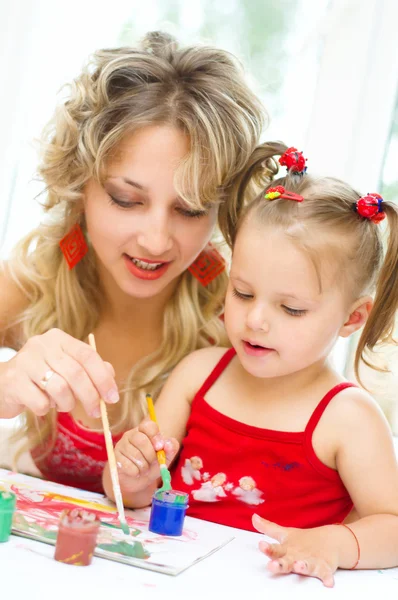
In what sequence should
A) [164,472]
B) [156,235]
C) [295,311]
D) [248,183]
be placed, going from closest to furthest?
[164,472]
[295,311]
[156,235]
[248,183]

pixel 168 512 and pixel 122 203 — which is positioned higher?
pixel 122 203

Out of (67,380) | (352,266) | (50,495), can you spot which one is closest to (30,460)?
(50,495)

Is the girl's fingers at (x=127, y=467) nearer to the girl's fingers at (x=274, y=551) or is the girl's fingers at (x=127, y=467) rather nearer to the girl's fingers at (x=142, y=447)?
the girl's fingers at (x=142, y=447)

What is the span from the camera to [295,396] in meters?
1.31

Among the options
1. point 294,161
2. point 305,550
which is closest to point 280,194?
point 294,161

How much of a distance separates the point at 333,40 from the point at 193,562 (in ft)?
5.83

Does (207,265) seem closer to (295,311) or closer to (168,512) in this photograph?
(295,311)

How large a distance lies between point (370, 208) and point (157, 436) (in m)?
0.49

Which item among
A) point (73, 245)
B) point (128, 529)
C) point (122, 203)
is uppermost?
point (122, 203)

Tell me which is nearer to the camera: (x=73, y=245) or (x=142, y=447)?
(x=142, y=447)

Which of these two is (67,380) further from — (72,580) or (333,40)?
(333,40)

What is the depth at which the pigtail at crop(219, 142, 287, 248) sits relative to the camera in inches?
56.6

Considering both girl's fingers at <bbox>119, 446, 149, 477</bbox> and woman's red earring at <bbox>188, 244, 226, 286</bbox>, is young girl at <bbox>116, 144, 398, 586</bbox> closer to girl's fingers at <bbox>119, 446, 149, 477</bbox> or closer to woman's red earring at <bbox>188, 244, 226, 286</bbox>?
girl's fingers at <bbox>119, 446, 149, 477</bbox>

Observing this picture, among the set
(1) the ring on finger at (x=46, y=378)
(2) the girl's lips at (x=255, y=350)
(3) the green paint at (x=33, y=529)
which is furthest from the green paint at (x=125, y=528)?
(2) the girl's lips at (x=255, y=350)
